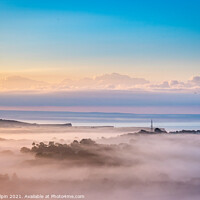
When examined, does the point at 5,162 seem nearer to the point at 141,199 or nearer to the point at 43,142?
the point at 43,142

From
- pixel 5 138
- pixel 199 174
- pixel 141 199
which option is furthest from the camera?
pixel 199 174

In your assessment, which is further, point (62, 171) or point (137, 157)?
point (137, 157)

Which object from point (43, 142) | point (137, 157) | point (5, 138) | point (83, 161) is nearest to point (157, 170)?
point (137, 157)

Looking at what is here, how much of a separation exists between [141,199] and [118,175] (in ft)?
76.8

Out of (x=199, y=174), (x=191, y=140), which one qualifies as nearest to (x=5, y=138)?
(x=191, y=140)

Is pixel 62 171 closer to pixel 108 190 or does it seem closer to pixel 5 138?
pixel 108 190

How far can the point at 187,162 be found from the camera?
354 feet

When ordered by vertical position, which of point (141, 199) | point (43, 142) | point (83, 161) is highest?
point (43, 142)

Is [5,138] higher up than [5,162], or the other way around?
[5,138]

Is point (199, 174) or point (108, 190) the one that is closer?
point (108, 190)

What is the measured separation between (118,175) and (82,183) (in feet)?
61.9

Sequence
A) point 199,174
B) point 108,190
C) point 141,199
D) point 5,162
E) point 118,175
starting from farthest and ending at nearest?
point 118,175 < point 199,174 < point 108,190 < point 141,199 < point 5,162

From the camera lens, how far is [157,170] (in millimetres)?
114500

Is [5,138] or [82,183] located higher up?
[5,138]
